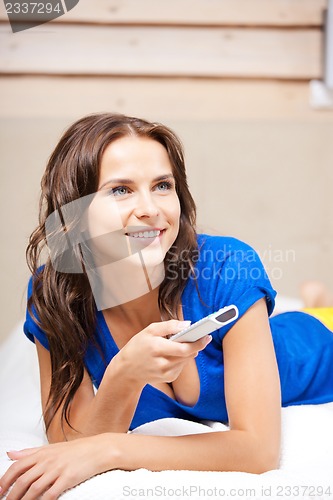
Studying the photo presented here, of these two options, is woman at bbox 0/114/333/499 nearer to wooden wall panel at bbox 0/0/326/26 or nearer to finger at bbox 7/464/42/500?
finger at bbox 7/464/42/500

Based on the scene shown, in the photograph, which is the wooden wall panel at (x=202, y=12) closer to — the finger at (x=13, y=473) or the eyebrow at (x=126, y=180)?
the eyebrow at (x=126, y=180)

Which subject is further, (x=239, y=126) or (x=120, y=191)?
(x=239, y=126)

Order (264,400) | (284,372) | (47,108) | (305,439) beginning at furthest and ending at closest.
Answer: (47,108) → (284,372) → (305,439) → (264,400)

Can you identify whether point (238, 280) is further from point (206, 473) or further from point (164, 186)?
point (206, 473)

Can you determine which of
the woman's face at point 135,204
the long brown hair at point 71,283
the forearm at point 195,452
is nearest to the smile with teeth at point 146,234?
the woman's face at point 135,204

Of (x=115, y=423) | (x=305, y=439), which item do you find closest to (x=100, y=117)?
(x=115, y=423)

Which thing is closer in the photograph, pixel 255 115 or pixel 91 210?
pixel 91 210

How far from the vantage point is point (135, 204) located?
3.12ft

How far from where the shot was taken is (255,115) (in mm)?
2213

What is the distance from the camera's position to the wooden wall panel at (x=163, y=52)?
2.11 metres

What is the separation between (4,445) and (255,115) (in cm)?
146

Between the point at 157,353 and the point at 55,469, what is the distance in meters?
0.19

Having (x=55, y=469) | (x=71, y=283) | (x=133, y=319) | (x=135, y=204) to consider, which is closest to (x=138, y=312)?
(x=133, y=319)

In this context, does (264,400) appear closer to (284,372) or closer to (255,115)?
(284,372)
